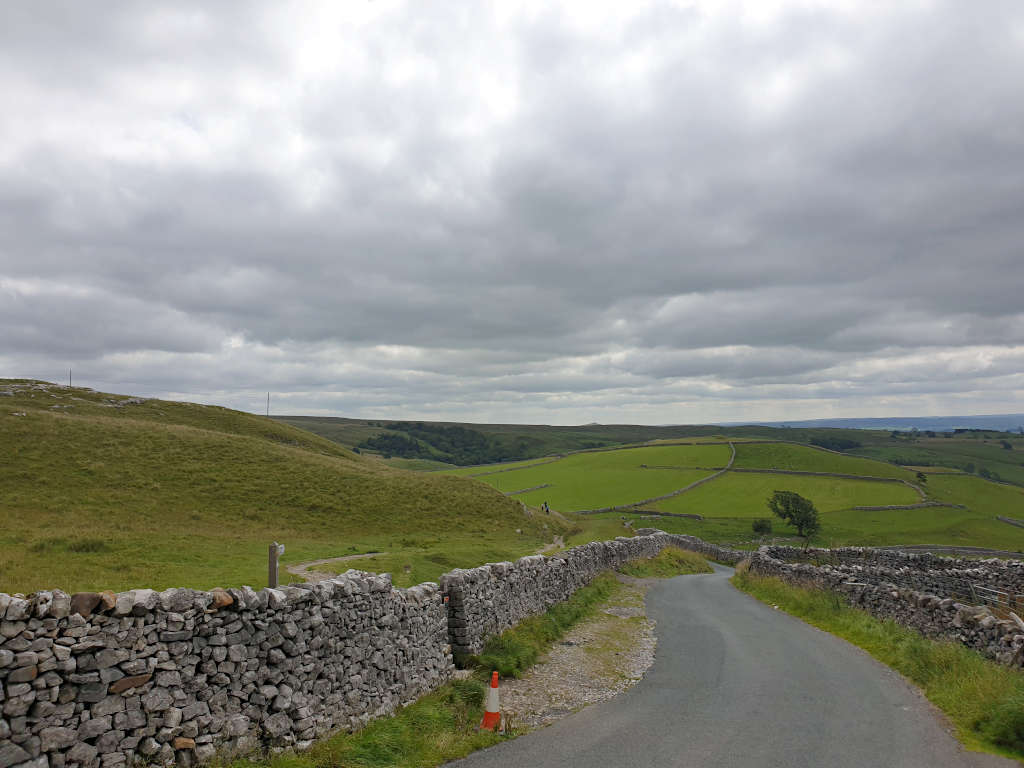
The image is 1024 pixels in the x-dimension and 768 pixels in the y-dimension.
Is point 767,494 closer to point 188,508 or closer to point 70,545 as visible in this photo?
point 188,508

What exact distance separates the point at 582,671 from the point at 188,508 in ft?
104

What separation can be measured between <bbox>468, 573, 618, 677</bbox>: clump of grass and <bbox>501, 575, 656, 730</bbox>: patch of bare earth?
0.88 feet

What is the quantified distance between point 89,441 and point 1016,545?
94381mm

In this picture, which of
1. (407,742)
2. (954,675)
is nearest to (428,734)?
(407,742)

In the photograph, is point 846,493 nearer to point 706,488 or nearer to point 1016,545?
point 706,488

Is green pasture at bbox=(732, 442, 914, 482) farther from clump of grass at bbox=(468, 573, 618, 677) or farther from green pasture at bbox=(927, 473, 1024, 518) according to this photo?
clump of grass at bbox=(468, 573, 618, 677)

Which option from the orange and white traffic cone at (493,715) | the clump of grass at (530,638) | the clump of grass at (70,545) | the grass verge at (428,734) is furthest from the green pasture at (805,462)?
the orange and white traffic cone at (493,715)

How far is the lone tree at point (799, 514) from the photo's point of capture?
262 feet

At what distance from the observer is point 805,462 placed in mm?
128875

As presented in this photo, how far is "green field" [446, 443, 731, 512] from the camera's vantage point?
10712cm

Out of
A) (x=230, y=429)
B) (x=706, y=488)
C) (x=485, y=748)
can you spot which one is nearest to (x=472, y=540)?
(x=485, y=748)

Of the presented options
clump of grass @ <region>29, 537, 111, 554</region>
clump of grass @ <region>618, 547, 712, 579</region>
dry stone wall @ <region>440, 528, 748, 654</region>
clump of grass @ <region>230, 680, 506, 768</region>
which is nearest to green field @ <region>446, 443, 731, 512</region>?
clump of grass @ <region>618, 547, 712, 579</region>

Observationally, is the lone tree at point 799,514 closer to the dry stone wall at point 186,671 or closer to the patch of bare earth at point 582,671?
the patch of bare earth at point 582,671

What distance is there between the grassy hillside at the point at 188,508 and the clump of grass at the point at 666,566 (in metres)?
6.77
